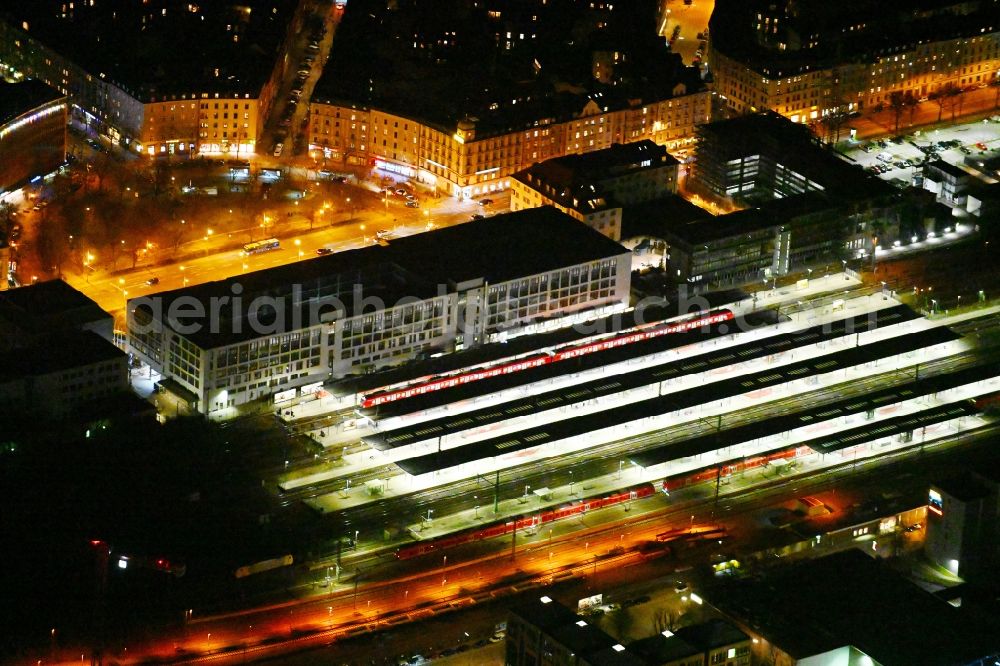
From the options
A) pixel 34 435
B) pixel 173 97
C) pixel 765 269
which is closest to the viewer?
pixel 34 435

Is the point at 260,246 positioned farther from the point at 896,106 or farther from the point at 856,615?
the point at 856,615

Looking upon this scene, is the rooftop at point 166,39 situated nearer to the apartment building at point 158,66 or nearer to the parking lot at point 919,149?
the apartment building at point 158,66

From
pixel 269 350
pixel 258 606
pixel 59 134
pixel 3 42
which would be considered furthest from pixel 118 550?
pixel 3 42

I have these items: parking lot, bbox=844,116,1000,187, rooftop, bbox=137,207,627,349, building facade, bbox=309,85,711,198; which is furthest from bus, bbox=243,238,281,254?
parking lot, bbox=844,116,1000,187

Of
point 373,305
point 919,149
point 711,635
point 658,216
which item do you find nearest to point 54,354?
point 373,305

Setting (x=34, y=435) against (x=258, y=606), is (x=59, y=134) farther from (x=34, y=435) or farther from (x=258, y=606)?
(x=258, y=606)

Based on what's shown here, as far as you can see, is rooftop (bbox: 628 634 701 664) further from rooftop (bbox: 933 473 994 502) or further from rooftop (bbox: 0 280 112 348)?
rooftop (bbox: 0 280 112 348)

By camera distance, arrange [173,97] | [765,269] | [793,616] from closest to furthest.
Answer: [793,616] → [765,269] → [173,97]
